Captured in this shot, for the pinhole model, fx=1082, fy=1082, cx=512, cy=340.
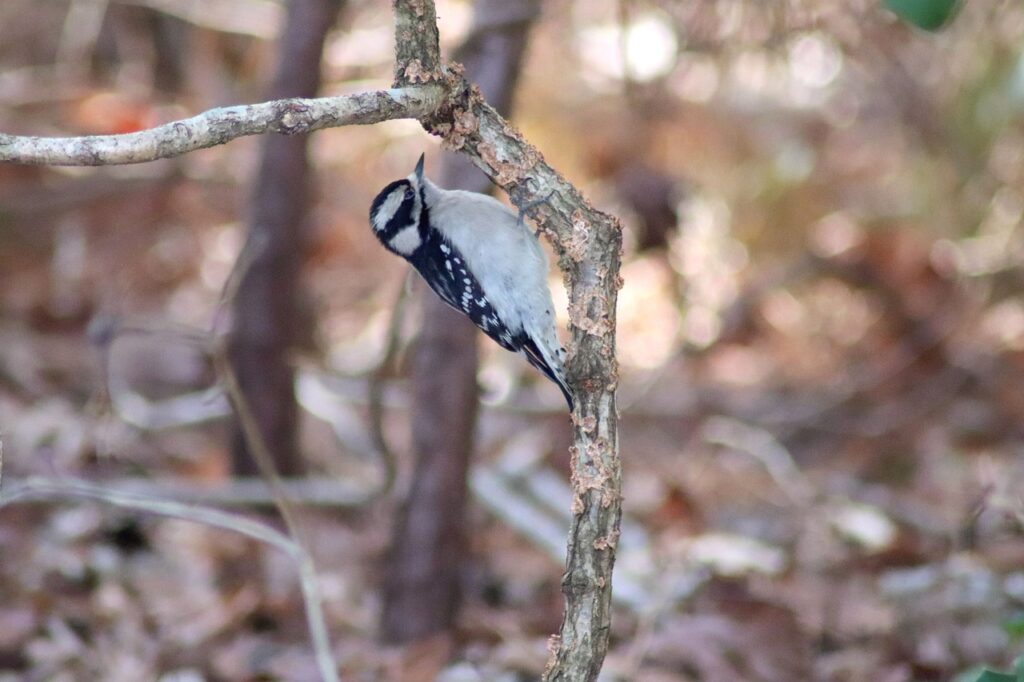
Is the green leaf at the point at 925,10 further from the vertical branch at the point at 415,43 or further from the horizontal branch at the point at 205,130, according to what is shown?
the horizontal branch at the point at 205,130

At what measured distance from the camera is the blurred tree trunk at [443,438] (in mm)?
3709

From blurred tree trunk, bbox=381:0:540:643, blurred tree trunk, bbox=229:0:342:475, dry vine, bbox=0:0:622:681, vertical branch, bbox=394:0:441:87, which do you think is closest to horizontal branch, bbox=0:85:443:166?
vertical branch, bbox=394:0:441:87

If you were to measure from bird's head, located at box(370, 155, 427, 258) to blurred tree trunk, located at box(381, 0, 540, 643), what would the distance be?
0.43 meters

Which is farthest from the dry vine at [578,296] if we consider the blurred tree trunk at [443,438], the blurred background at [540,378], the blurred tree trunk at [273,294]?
the blurred tree trunk at [273,294]

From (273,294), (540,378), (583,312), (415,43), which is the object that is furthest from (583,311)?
(540,378)

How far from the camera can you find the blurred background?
4.00 metres

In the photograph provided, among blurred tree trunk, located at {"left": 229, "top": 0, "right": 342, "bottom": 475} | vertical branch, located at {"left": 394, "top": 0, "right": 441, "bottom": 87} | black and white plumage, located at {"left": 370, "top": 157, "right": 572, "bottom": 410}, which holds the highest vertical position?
blurred tree trunk, located at {"left": 229, "top": 0, "right": 342, "bottom": 475}

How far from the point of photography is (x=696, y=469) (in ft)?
19.4

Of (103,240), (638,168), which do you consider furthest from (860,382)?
(103,240)

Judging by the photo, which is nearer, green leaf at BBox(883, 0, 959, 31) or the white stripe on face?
green leaf at BBox(883, 0, 959, 31)

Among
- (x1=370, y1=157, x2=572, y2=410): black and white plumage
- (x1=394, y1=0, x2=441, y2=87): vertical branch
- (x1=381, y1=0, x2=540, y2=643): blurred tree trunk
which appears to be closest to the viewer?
(x1=394, y1=0, x2=441, y2=87): vertical branch

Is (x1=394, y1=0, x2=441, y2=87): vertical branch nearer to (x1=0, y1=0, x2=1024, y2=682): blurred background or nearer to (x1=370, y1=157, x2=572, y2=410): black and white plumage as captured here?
(x1=370, y1=157, x2=572, y2=410): black and white plumage

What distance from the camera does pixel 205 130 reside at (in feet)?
6.29

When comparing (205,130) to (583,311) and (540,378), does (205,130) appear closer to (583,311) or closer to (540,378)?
(583,311)
